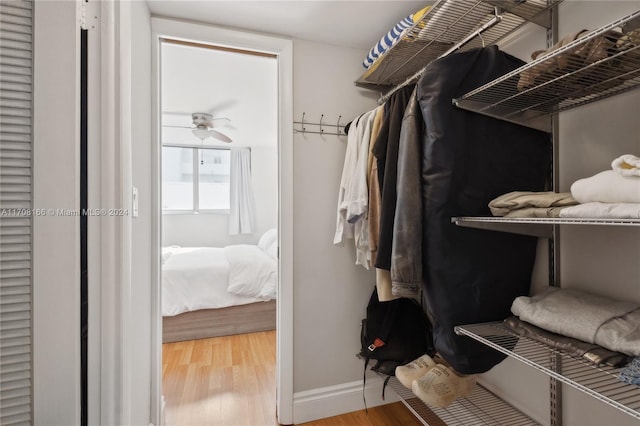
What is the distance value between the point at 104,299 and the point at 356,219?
1.05 metres

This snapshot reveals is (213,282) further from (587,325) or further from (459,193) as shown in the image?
(587,325)

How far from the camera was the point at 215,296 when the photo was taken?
9.43 ft

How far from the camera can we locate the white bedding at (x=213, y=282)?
2775mm

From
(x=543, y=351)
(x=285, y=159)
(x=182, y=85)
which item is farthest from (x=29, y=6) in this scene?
(x=182, y=85)

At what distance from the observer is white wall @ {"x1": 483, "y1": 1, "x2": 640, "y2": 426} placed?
915 mm

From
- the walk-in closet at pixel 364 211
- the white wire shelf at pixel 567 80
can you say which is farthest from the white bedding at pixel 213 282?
the white wire shelf at pixel 567 80

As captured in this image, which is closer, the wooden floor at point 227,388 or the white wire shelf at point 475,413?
the white wire shelf at point 475,413

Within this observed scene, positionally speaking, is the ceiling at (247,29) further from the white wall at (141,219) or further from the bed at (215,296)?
the bed at (215,296)

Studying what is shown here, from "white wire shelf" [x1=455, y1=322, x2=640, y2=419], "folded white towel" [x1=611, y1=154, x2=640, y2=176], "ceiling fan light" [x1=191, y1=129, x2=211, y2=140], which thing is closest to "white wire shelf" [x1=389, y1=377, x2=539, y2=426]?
"white wire shelf" [x1=455, y1=322, x2=640, y2=419]

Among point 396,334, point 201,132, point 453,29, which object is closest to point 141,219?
point 396,334

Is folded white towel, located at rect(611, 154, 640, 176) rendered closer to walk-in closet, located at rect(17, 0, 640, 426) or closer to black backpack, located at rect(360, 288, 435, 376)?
walk-in closet, located at rect(17, 0, 640, 426)

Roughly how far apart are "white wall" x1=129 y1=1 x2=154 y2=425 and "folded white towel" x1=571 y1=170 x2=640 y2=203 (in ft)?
4.77

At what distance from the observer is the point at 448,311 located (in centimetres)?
107

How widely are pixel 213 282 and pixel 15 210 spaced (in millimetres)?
2460
